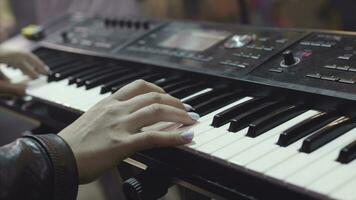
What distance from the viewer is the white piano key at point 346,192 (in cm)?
56

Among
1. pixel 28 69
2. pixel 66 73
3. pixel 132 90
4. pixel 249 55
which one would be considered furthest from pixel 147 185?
pixel 28 69

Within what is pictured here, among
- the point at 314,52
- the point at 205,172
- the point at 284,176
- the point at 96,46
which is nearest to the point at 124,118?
the point at 205,172

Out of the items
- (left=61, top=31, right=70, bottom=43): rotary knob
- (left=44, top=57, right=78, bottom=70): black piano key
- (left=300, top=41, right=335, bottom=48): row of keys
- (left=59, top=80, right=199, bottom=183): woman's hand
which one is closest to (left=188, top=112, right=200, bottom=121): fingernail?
(left=59, top=80, right=199, bottom=183): woman's hand

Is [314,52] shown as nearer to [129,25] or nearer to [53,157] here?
[53,157]

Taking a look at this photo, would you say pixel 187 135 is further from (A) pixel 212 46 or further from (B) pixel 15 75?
(B) pixel 15 75

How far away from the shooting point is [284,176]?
63cm

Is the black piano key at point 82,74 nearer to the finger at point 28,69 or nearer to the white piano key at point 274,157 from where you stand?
the finger at point 28,69

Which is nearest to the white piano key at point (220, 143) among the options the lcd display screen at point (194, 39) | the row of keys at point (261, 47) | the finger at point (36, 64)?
the row of keys at point (261, 47)

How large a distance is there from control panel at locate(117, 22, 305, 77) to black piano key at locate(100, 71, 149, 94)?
62mm

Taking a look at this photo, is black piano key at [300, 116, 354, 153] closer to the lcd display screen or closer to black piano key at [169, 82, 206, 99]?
black piano key at [169, 82, 206, 99]

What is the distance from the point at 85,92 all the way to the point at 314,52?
57 centimetres

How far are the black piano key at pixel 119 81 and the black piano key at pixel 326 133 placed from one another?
58 centimetres

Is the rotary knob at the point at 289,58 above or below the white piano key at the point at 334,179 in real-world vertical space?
above

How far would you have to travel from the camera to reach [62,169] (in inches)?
30.8
